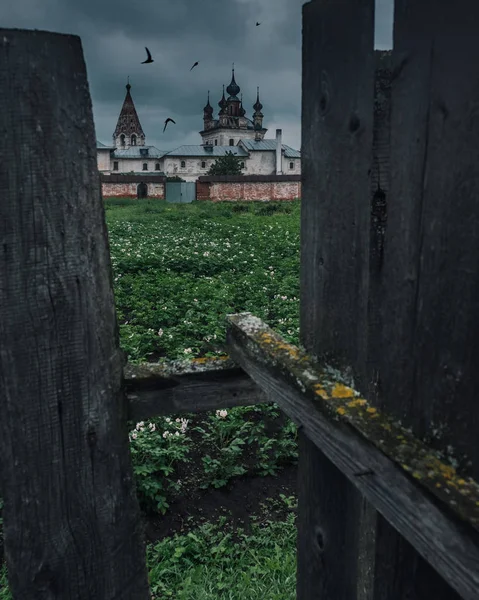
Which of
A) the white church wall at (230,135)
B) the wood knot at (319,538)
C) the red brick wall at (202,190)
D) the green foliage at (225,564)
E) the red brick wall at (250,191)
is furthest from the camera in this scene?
the white church wall at (230,135)

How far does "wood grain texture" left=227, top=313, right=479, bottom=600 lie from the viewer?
2.41 feet

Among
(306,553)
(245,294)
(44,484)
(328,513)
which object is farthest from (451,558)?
(245,294)

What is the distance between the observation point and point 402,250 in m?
0.90

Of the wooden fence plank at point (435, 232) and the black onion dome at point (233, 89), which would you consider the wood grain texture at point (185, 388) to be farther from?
the black onion dome at point (233, 89)

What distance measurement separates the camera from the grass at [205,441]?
2.70m

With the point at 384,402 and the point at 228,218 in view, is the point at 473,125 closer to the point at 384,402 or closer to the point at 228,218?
the point at 384,402

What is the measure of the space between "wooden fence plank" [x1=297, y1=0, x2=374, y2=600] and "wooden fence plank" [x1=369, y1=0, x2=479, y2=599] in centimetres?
8

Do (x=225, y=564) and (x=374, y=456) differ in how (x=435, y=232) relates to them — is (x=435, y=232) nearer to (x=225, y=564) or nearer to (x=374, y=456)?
(x=374, y=456)

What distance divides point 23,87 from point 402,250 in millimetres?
785

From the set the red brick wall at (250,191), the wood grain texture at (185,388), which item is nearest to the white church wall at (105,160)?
the red brick wall at (250,191)

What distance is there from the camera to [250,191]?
36000 mm

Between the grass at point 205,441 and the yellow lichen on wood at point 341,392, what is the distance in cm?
186

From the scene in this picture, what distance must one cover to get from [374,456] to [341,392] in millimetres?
169

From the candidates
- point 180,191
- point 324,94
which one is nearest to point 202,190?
point 180,191
